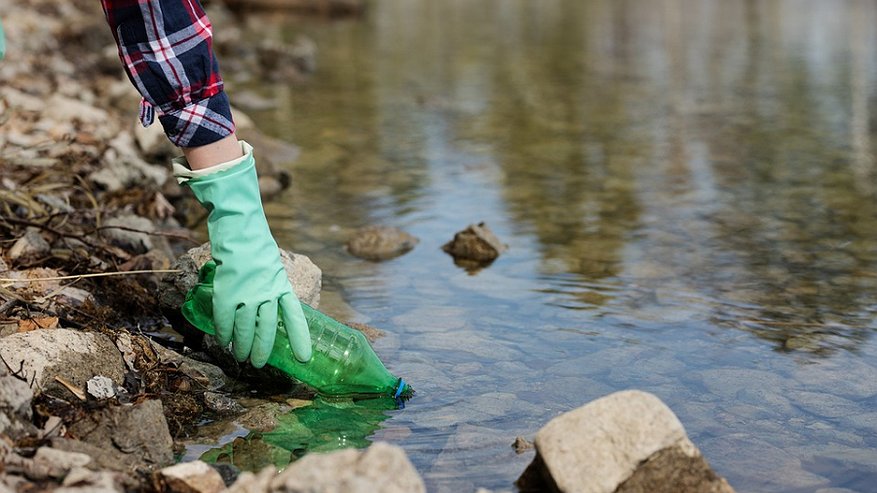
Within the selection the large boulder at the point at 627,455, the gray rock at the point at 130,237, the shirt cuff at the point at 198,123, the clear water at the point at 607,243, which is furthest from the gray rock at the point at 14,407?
the gray rock at the point at 130,237

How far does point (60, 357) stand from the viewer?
327 centimetres

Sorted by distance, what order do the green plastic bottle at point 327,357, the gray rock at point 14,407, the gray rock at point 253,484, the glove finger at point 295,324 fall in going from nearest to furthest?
the gray rock at point 253,484, the gray rock at point 14,407, the glove finger at point 295,324, the green plastic bottle at point 327,357

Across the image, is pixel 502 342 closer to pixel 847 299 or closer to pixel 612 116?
pixel 847 299

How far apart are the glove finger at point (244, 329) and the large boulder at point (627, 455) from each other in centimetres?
94

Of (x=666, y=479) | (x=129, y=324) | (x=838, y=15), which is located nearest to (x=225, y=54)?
(x=129, y=324)

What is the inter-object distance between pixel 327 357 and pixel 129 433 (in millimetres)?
715

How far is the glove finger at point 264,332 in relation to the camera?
3.23 meters

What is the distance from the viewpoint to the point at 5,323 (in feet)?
11.5

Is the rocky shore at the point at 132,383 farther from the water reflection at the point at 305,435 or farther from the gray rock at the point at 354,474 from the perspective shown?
the water reflection at the point at 305,435

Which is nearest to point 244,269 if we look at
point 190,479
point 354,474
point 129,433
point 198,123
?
point 198,123

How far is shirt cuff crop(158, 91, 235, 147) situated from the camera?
3.05 m

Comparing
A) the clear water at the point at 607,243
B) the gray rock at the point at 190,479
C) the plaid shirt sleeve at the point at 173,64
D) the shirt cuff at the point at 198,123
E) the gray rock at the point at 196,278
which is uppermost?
the plaid shirt sleeve at the point at 173,64

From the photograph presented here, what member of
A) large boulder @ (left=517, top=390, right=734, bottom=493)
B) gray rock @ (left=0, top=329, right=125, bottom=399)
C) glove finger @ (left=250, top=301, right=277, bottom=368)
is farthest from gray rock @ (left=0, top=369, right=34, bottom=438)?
large boulder @ (left=517, top=390, right=734, bottom=493)

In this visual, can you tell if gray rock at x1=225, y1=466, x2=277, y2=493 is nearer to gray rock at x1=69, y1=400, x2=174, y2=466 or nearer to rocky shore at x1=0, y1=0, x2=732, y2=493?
rocky shore at x1=0, y1=0, x2=732, y2=493
